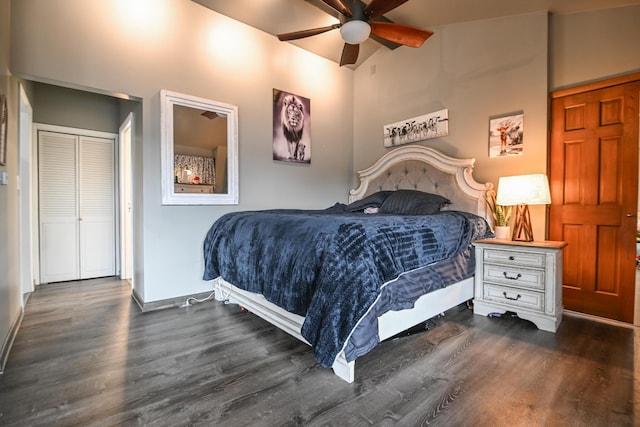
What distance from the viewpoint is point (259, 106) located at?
11.7 ft

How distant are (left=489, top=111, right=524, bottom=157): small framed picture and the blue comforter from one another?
40.3 inches

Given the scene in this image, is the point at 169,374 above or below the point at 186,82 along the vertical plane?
below

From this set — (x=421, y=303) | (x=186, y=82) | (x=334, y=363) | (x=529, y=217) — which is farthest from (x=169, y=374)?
(x=529, y=217)

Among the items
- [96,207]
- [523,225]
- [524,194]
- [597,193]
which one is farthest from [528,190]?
[96,207]

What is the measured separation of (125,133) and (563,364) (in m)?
4.76

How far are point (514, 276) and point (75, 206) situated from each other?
498cm

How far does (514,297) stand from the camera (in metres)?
2.49

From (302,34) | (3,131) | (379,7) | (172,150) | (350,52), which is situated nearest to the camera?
(3,131)

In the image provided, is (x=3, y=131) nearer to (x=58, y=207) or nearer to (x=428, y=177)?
(x=58, y=207)

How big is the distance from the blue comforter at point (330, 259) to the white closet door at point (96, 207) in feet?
8.27

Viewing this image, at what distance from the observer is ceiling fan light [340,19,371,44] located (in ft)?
8.10

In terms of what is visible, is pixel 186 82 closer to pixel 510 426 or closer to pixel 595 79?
pixel 510 426

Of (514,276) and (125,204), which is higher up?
(125,204)

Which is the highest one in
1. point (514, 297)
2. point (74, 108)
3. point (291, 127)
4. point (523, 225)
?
point (74, 108)
